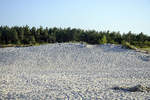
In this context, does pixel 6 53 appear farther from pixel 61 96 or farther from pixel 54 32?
pixel 54 32

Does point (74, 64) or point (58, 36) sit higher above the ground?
point (58, 36)

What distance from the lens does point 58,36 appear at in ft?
122

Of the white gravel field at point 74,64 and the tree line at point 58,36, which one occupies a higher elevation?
the tree line at point 58,36

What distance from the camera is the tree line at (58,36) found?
111 ft

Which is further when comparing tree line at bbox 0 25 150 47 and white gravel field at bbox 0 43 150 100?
tree line at bbox 0 25 150 47

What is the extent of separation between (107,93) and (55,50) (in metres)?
11.0

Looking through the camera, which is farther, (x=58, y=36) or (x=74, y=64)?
(x=58, y=36)

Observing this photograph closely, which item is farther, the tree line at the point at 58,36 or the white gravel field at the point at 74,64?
the tree line at the point at 58,36

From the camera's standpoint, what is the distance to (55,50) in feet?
55.1

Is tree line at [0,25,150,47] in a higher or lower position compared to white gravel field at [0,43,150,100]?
higher

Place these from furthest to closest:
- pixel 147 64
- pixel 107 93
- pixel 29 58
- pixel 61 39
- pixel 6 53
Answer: pixel 61 39 → pixel 6 53 → pixel 29 58 → pixel 147 64 → pixel 107 93

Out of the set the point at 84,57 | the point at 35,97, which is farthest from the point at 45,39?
the point at 35,97

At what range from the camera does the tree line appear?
33.9m

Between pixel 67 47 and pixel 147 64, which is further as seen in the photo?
pixel 67 47
